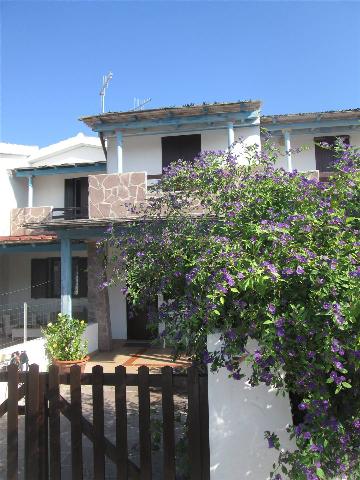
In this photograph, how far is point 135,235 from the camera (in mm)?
4145

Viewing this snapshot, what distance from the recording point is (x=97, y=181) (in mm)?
11242

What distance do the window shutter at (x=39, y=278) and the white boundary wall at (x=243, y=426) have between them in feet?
44.3

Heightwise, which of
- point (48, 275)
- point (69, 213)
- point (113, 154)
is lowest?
point (48, 275)

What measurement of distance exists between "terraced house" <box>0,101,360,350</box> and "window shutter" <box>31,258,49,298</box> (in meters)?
0.04

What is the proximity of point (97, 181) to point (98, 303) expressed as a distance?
3.79m

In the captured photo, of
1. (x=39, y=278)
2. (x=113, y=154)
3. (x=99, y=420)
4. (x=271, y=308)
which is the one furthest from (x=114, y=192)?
(x=271, y=308)

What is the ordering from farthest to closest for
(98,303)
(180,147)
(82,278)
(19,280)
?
(19,280), (82,278), (180,147), (98,303)

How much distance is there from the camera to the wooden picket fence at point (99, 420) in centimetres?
351

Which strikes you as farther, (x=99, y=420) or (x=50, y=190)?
(x=50, y=190)

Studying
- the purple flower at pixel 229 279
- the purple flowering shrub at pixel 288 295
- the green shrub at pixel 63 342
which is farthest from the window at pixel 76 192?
the purple flower at pixel 229 279

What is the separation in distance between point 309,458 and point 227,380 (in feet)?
2.91

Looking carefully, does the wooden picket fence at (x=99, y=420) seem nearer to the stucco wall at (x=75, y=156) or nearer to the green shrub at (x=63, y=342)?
the green shrub at (x=63, y=342)

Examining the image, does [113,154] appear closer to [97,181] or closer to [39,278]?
[97,181]

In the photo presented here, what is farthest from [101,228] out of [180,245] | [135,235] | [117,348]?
[180,245]
